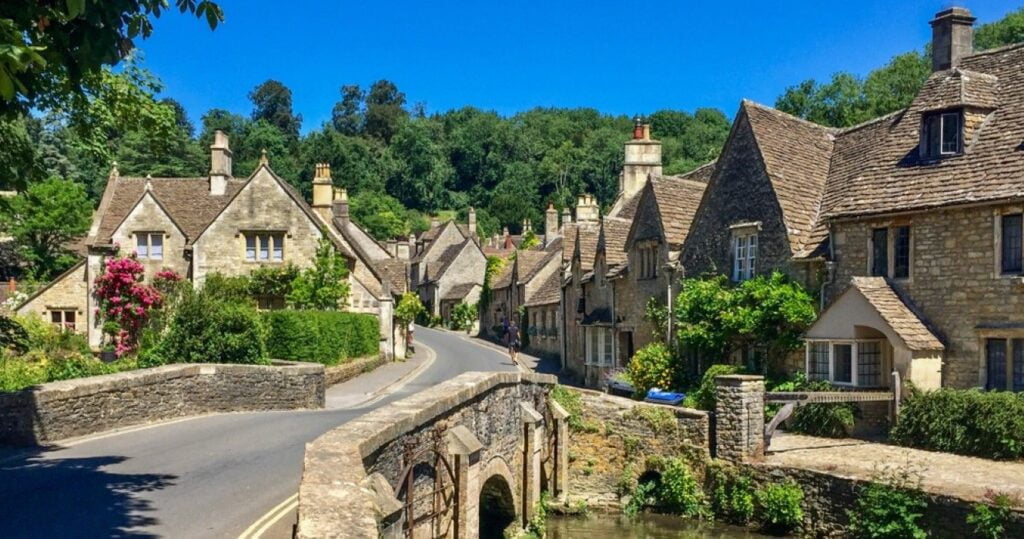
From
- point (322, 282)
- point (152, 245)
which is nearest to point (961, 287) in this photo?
point (322, 282)

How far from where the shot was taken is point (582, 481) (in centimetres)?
2408

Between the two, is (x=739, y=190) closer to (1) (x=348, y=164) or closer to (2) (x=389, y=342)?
(2) (x=389, y=342)

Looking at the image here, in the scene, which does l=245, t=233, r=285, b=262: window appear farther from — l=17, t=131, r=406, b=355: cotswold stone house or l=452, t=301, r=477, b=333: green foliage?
l=452, t=301, r=477, b=333: green foliage

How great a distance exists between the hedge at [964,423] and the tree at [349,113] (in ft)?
503

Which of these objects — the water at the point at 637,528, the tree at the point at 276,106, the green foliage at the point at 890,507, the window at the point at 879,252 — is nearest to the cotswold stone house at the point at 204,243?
the water at the point at 637,528

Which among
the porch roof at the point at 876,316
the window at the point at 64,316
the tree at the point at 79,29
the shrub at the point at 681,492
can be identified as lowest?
the shrub at the point at 681,492

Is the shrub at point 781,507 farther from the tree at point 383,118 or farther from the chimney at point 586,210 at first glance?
the tree at point 383,118

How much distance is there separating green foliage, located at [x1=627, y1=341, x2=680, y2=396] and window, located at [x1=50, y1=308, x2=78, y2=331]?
82.0ft

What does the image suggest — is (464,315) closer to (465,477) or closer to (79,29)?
(465,477)

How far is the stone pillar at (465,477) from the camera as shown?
14492mm

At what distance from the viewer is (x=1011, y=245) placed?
20438 millimetres

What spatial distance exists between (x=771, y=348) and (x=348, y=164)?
109278 millimetres

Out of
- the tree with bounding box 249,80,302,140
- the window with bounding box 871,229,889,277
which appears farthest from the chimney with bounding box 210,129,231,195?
the tree with bounding box 249,80,302,140

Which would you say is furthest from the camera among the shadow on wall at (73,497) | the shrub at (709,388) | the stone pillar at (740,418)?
the shrub at (709,388)
